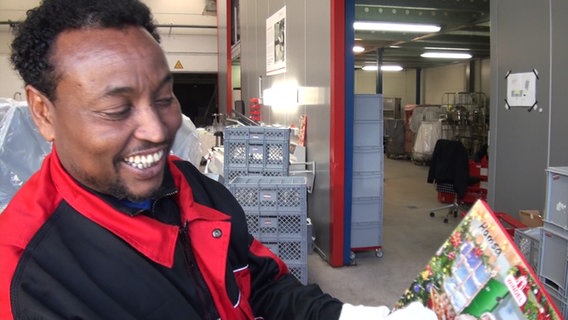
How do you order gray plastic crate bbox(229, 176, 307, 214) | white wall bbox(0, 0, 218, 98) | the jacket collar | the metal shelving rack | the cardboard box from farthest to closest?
white wall bbox(0, 0, 218, 98) < the metal shelving rack < gray plastic crate bbox(229, 176, 307, 214) < the cardboard box < the jacket collar

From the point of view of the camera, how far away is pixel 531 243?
248 centimetres

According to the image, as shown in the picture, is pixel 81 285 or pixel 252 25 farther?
pixel 252 25

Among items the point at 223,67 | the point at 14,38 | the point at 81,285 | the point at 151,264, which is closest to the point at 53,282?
the point at 81,285

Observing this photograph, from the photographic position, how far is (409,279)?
3697 millimetres

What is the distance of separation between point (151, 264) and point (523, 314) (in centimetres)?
69

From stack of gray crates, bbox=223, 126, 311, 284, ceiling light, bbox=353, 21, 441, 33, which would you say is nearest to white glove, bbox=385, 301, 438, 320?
stack of gray crates, bbox=223, 126, 311, 284

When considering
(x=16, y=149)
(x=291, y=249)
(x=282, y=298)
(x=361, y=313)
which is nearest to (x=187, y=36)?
(x=291, y=249)

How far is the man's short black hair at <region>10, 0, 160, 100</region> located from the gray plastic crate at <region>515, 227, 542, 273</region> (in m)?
2.35

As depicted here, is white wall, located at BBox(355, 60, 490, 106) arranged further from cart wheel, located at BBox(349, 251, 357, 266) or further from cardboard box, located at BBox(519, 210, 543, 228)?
cardboard box, located at BBox(519, 210, 543, 228)

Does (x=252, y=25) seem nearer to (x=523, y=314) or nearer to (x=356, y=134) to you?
(x=356, y=134)

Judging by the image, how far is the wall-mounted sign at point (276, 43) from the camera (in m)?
5.44

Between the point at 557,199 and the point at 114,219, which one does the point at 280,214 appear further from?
the point at 114,219

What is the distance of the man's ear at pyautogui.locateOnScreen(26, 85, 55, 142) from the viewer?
846 millimetres

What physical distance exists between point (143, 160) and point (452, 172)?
5173mm
